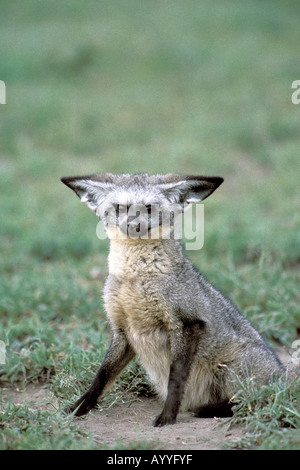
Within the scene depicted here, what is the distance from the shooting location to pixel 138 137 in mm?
10344

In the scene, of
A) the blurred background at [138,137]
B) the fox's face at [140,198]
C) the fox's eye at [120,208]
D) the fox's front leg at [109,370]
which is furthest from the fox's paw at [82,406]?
the fox's eye at [120,208]

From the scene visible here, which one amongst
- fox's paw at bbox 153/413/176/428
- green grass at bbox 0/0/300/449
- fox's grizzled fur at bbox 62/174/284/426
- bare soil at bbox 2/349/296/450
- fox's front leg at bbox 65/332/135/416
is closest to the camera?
bare soil at bbox 2/349/296/450

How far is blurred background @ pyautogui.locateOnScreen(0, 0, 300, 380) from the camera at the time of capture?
19.4 ft

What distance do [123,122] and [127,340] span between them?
22.9ft

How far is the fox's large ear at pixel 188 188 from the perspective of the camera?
4.00 metres

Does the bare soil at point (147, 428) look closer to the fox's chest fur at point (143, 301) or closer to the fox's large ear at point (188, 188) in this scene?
the fox's chest fur at point (143, 301)

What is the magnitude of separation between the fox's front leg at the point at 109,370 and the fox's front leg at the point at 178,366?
1.37 ft

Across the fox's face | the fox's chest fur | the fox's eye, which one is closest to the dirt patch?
the fox's chest fur

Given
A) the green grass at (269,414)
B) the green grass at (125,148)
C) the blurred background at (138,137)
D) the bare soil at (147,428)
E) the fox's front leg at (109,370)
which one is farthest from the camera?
the blurred background at (138,137)

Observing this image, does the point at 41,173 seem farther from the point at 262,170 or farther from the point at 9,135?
the point at 262,170

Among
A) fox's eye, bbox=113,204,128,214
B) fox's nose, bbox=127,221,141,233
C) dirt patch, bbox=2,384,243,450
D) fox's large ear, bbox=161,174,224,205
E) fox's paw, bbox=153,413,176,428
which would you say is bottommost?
dirt patch, bbox=2,384,243,450

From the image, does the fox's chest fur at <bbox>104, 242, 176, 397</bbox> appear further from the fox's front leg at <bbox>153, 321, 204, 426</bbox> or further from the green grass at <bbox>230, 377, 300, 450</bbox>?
the green grass at <bbox>230, 377, 300, 450</bbox>

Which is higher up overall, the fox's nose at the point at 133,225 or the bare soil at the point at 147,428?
the fox's nose at the point at 133,225

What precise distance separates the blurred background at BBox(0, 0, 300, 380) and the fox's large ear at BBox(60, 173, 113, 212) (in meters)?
1.37
